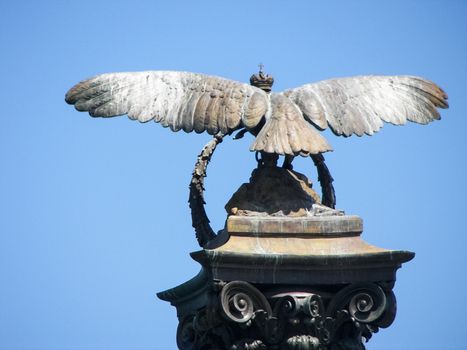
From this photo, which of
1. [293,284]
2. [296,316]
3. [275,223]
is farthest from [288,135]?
[296,316]

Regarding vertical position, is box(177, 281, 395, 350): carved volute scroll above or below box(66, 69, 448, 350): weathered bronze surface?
below

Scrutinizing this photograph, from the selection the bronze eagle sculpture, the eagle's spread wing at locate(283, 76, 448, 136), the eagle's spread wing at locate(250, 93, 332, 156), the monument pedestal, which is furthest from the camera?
the eagle's spread wing at locate(283, 76, 448, 136)

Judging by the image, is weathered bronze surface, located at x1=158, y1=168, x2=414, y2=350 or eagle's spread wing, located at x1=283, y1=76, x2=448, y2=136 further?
eagle's spread wing, located at x1=283, y1=76, x2=448, y2=136

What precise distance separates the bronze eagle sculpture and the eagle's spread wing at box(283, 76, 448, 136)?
17 mm

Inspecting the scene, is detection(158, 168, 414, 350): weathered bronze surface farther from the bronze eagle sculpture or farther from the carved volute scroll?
the bronze eagle sculpture

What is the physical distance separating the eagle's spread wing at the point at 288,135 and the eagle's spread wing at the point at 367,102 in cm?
55

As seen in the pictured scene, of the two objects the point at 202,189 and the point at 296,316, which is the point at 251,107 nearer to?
the point at 202,189

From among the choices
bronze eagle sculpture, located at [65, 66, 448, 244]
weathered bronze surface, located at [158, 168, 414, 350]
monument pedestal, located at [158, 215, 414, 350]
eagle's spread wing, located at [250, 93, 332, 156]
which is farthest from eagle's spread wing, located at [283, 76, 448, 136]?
monument pedestal, located at [158, 215, 414, 350]

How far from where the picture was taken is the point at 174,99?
1655 inches

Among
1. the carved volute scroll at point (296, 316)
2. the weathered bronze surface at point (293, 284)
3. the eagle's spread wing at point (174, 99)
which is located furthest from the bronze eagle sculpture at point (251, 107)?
the carved volute scroll at point (296, 316)

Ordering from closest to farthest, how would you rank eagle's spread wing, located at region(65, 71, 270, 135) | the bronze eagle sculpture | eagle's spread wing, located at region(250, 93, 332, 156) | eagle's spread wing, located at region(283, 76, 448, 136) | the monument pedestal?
the monument pedestal, eagle's spread wing, located at region(250, 93, 332, 156), the bronze eagle sculpture, eagle's spread wing, located at region(65, 71, 270, 135), eagle's spread wing, located at region(283, 76, 448, 136)

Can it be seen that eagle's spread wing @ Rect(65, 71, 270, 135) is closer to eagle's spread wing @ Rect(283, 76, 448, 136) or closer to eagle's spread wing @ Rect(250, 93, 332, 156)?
eagle's spread wing @ Rect(250, 93, 332, 156)

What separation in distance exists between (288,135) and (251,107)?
0.97 meters

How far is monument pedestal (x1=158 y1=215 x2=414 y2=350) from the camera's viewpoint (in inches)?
1558
